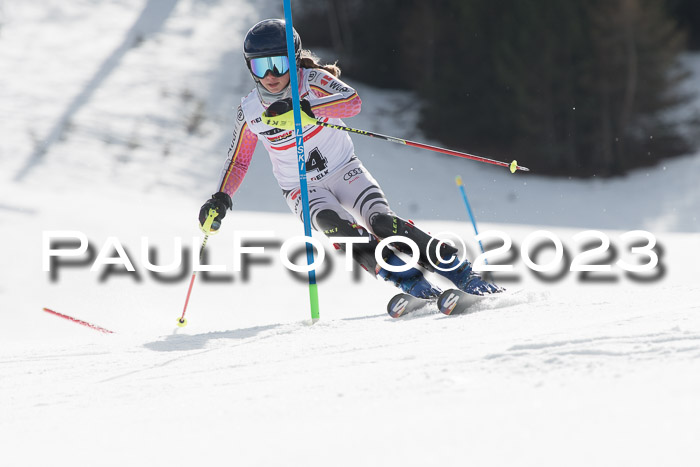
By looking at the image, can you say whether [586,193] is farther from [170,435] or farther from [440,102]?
[170,435]

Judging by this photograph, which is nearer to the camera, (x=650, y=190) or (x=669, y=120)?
(x=650, y=190)

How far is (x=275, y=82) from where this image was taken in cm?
403

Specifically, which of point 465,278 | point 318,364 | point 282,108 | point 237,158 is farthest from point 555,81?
point 318,364

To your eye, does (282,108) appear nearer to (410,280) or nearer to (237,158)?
(237,158)

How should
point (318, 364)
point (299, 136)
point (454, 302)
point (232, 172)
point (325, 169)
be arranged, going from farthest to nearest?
point (232, 172) < point (325, 169) < point (299, 136) < point (454, 302) < point (318, 364)

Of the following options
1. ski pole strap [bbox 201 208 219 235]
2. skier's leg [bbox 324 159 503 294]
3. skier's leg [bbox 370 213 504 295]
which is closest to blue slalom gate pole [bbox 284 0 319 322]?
skier's leg [bbox 324 159 503 294]

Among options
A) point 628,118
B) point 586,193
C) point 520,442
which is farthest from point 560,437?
point 628,118

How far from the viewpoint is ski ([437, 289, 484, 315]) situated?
3.64 meters

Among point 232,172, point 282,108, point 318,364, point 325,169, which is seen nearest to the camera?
point 318,364

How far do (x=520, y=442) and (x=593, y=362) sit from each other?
58 cm

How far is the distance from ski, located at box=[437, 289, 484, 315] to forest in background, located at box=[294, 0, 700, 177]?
11835 millimetres

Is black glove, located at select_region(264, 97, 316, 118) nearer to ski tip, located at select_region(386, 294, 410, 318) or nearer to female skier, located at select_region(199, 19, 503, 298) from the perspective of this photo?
female skier, located at select_region(199, 19, 503, 298)

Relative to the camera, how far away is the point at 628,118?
14.7 meters

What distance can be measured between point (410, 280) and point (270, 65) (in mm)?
1263
